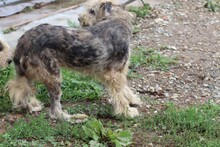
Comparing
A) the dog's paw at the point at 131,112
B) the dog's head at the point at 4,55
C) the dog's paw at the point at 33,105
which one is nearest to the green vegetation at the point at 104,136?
the dog's paw at the point at 131,112

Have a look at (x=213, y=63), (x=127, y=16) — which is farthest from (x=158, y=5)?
(x=127, y=16)

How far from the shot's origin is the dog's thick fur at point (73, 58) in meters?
5.04


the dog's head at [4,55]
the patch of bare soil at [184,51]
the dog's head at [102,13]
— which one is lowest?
the patch of bare soil at [184,51]

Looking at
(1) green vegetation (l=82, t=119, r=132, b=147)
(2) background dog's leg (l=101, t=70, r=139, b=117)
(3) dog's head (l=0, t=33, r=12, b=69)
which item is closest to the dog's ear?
(2) background dog's leg (l=101, t=70, r=139, b=117)

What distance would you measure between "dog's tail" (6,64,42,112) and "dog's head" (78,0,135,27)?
39.8 inches

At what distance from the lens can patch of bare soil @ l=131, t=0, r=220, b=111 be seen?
6.21 metres

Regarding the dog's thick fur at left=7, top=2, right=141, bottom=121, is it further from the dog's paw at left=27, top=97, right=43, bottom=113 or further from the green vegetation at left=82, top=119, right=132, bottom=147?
the green vegetation at left=82, top=119, right=132, bottom=147

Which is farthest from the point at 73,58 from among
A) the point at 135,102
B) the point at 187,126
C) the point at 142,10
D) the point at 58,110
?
the point at 142,10

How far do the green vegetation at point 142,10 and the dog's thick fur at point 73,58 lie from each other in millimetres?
3472

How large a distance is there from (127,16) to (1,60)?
1.56 meters

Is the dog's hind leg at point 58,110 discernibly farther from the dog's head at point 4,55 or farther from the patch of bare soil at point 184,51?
the patch of bare soil at point 184,51

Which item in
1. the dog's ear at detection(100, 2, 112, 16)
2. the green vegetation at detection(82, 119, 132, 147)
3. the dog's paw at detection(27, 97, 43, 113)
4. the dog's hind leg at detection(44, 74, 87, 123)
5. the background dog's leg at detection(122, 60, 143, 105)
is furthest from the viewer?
the background dog's leg at detection(122, 60, 143, 105)

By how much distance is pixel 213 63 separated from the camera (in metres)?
7.14

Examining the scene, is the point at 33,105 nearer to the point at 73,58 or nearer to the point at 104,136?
the point at 73,58
